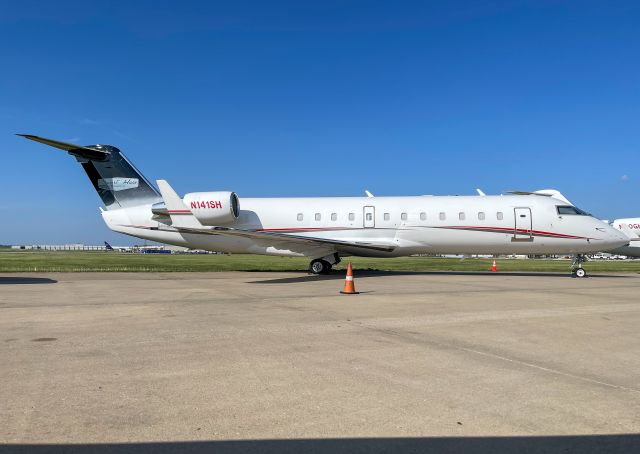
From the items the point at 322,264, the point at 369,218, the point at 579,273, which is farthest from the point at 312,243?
the point at 579,273

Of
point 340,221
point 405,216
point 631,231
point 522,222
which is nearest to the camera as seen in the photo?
point 522,222

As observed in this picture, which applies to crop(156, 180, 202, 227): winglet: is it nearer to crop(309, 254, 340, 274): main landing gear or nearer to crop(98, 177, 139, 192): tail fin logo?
crop(98, 177, 139, 192): tail fin logo

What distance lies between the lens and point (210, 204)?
1891 centimetres

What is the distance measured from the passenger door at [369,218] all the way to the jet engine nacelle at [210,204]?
5.37 metres

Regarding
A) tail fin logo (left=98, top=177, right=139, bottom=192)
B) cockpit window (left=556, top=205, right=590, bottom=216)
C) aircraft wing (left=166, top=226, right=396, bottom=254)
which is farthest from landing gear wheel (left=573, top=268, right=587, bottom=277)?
tail fin logo (left=98, top=177, right=139, bottom=192)

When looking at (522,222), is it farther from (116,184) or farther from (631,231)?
(116,184)

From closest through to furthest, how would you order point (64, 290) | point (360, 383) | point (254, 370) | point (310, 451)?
point (310, 451) → point (360, 383) → point (254, 370) → point (64, 290)

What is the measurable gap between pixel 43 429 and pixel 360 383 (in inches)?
100

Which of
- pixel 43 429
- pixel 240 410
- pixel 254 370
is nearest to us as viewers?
pixel 43 429

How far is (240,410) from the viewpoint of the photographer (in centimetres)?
370

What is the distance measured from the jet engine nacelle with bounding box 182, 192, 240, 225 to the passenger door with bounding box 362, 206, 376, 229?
5.37m

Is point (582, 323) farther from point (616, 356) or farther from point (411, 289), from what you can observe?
point (411, 289)

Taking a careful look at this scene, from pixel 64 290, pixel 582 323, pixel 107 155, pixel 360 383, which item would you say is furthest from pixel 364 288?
pixel 107 155

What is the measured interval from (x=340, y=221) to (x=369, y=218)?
47.1 inches
